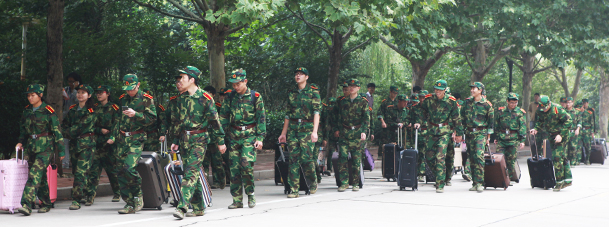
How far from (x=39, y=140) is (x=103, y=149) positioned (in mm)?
975

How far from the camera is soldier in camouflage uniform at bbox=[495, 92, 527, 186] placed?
465 inches

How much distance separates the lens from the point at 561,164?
11258 millimetres

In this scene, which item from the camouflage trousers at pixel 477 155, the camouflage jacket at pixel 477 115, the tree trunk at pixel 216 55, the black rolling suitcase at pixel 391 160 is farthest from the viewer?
the tree trunk at pixel 216 55

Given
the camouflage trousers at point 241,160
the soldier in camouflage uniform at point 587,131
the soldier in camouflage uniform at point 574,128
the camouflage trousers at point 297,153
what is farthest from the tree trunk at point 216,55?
the soldier in camouflage uniform at point 587,131

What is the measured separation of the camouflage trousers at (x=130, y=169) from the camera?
7961 mm

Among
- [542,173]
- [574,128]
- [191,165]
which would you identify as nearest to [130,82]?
[191,165]

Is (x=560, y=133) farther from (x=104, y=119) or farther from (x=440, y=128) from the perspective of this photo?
(x=104, y=119)

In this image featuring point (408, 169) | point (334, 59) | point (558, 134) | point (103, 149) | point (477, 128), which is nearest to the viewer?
point (103, 149)

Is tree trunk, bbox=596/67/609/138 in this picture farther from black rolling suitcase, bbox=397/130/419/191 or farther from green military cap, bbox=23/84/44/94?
green military cap, bbox=23/84/44/94

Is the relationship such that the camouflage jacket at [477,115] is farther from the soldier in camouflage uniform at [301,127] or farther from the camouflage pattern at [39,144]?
the camouflage pattern at [39,144]

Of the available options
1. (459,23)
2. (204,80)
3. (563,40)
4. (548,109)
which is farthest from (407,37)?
(204,80)

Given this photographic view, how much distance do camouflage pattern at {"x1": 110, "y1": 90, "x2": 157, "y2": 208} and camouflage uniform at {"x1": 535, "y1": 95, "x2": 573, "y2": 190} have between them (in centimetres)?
728

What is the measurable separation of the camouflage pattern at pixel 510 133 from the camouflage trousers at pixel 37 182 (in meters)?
8.06

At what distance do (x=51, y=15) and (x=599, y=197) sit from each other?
32.1ft
